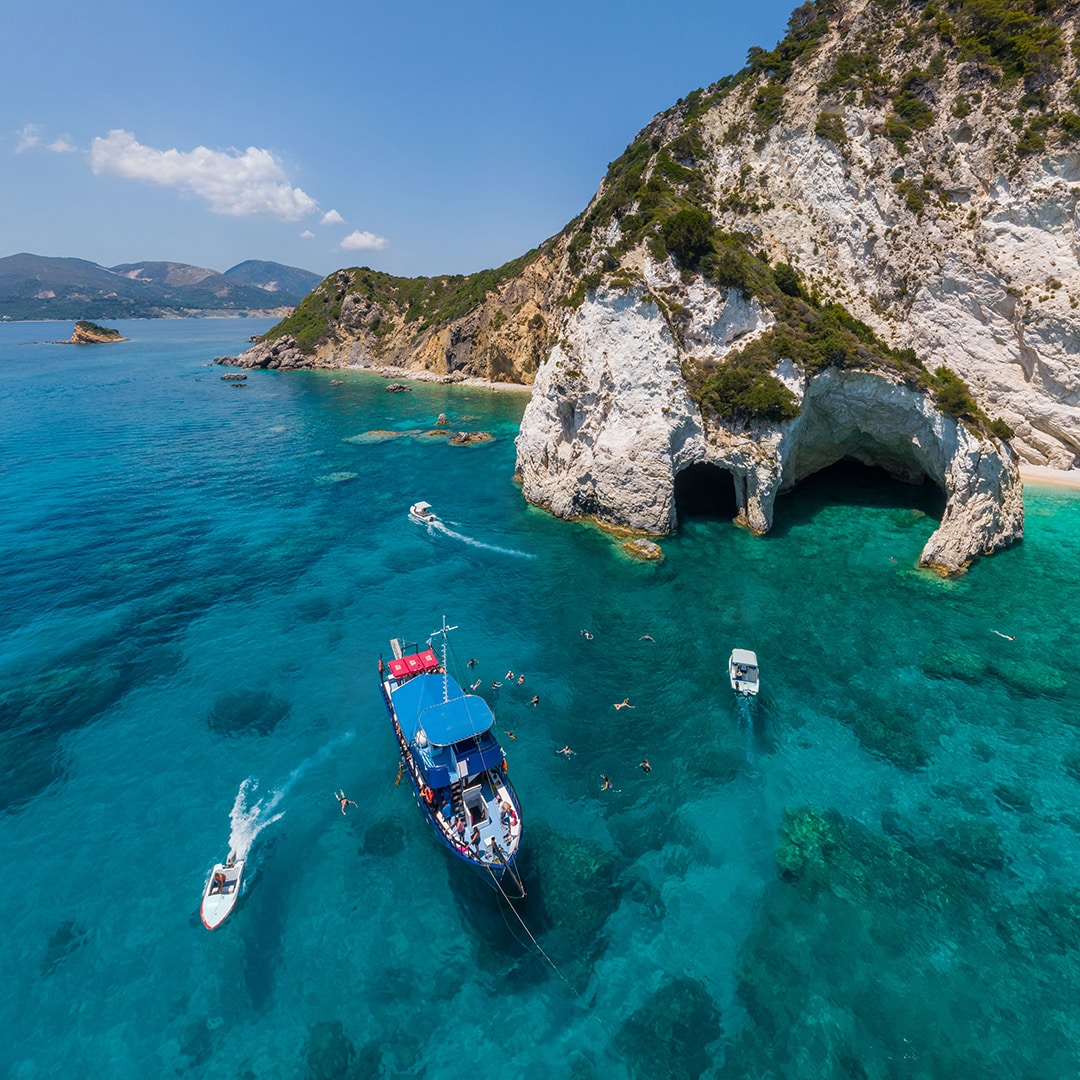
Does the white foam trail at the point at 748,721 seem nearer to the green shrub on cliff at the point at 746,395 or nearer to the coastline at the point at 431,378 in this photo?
the green shrub on cliff at the point at 746,395

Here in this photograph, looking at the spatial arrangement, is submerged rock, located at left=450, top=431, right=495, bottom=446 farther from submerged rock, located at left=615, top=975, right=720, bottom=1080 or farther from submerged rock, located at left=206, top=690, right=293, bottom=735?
submerged rock, located at left=615, top=975, right=720, bottom=1080

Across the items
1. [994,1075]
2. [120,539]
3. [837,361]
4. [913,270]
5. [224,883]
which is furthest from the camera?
[913,270]

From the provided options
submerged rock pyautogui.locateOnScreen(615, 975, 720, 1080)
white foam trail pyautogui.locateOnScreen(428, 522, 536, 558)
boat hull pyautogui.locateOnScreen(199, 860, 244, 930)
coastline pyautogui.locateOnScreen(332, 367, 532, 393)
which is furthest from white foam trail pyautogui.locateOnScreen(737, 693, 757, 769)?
coastline pyautogui.locateOnScreen(332, 367, 532, 393)

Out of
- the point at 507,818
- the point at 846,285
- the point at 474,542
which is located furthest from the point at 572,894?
the point at 846,285

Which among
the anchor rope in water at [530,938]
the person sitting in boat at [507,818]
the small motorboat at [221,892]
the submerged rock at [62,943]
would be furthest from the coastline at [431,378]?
the submerged rock at [62,943]

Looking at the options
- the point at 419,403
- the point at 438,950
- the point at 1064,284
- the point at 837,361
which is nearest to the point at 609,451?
the point at 837,361

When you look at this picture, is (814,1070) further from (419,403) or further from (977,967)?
(419,403)

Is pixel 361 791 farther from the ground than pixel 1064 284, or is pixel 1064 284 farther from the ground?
pixel 1064 284

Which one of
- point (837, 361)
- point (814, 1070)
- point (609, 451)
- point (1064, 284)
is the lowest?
point (814, 1070)

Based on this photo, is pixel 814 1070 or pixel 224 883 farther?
pixel 224 883
